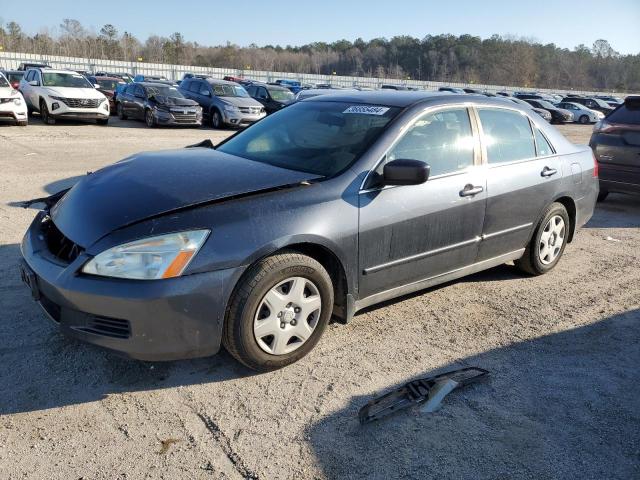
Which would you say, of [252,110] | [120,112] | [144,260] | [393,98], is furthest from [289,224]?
[120,112]

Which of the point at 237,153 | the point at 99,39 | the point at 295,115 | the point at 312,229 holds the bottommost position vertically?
the point at 312,229

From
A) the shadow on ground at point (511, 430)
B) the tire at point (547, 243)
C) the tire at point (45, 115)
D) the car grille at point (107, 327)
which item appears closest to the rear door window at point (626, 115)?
the tire at point (547, 243)

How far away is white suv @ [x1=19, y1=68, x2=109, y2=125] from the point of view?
15891mm

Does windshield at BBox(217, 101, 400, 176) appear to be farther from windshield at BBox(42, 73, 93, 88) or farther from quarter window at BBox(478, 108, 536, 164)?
windshield at BBox(42, 73, 93, 88)

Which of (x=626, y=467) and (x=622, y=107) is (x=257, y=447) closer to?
(x=626, y=467)

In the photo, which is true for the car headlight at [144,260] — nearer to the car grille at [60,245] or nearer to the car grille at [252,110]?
the car grille at [60,245]

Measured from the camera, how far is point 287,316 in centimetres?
313

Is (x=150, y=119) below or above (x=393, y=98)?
below

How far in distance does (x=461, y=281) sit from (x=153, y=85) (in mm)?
16721

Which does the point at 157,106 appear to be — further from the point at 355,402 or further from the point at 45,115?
the point at 355,402

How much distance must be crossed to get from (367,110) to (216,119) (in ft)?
53.0

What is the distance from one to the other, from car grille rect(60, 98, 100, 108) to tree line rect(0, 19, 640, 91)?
296 ft

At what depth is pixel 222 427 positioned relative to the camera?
2689 mm

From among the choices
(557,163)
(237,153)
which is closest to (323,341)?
(237,153)
